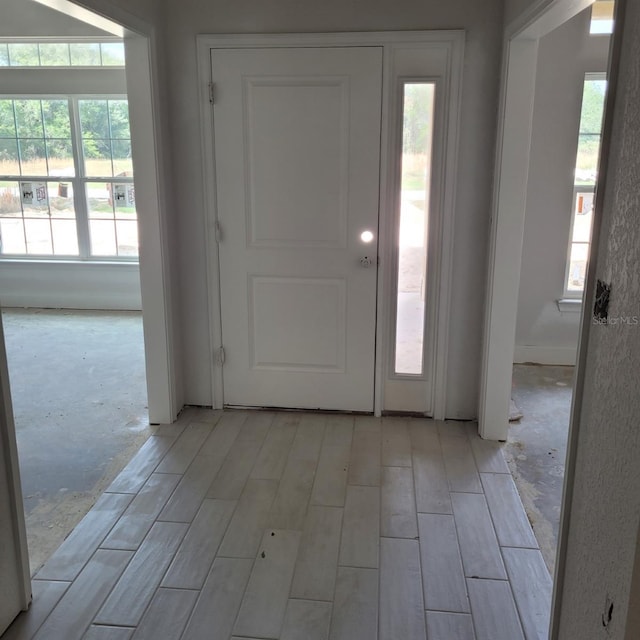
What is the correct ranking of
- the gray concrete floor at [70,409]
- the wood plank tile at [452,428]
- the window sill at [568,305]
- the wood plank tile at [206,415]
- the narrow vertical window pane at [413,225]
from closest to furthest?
the gray concrete floor at [70,409] → the narrow vertical window pane at [413,225] → the wood plank tile at [452,428] → the wood plank tile at [206,415] → the window sill at [568,305]

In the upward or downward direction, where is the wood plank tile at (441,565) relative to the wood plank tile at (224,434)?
downward

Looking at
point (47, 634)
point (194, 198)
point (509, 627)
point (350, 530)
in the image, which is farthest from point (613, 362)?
point (194, 198)

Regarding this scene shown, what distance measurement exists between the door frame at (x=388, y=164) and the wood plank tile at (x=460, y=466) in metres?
0.31

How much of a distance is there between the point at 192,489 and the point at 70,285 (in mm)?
3849

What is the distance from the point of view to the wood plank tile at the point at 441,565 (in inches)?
80.9

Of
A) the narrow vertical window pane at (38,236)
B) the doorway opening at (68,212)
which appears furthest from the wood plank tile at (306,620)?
the narrow vertical window pane at (38,236)

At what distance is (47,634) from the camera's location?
6.21 feet

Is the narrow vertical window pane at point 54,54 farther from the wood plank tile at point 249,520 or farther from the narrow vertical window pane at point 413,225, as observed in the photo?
the wood plank tile at point 249,520

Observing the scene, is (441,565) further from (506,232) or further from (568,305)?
(568,305)

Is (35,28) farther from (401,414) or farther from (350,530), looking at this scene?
(350,530)

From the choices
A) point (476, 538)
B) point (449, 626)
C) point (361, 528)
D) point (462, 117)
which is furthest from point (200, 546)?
point (462, 117)

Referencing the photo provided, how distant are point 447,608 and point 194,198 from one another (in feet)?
7.90

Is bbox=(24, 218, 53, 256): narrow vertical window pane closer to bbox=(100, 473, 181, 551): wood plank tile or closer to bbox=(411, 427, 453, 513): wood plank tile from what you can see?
bbox=(100, 473, 181, 551): wood plank tile

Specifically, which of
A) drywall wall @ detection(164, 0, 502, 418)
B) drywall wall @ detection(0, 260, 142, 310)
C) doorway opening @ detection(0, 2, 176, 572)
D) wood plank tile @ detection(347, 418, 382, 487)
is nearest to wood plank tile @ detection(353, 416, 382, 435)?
wood plank tile @ detection(347, 418, 382, 487)
